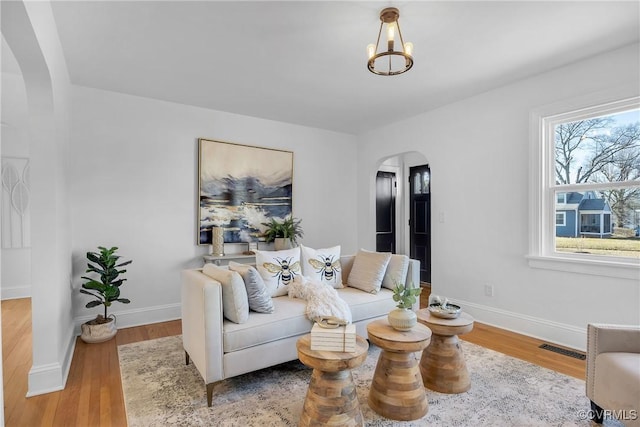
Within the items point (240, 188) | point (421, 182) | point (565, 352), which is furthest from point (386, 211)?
point (565, 352)

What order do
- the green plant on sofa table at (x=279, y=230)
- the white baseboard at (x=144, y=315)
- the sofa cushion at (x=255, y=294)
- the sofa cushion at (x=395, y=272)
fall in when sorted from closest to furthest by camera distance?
the sofa cushion at (x=255, y=294), the sofa cushion at (x=395, y=272), the white baseboard at (x=144, y=315), the green plant on sofa table at (x=279, y=230)

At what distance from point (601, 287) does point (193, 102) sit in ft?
14.8

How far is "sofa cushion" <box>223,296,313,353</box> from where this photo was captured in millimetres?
2227

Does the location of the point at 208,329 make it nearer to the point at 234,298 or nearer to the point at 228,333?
the point at 228,333

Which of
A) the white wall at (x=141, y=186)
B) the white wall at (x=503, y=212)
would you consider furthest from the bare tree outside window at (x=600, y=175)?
the white wall at (x=141, y=186)

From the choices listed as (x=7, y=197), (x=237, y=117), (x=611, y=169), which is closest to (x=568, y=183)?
(x=611, y=169)

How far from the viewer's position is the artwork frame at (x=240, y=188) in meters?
4.14

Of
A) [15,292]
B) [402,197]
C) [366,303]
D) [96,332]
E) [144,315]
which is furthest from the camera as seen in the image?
[402,197]

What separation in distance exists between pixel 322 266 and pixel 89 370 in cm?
206

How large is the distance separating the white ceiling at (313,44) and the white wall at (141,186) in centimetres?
28

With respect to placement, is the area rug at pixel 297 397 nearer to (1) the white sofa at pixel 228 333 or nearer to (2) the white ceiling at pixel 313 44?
(1) the white sofa at pixel 228 333

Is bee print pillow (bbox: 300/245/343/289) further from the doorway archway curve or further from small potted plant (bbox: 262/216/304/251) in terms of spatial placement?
the doorway archway curve

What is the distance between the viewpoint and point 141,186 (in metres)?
3.79

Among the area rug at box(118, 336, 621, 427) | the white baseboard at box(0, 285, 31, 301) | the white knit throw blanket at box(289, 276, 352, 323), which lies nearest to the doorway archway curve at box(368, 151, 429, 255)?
the area rug at box(118, 336, 621, 427)
